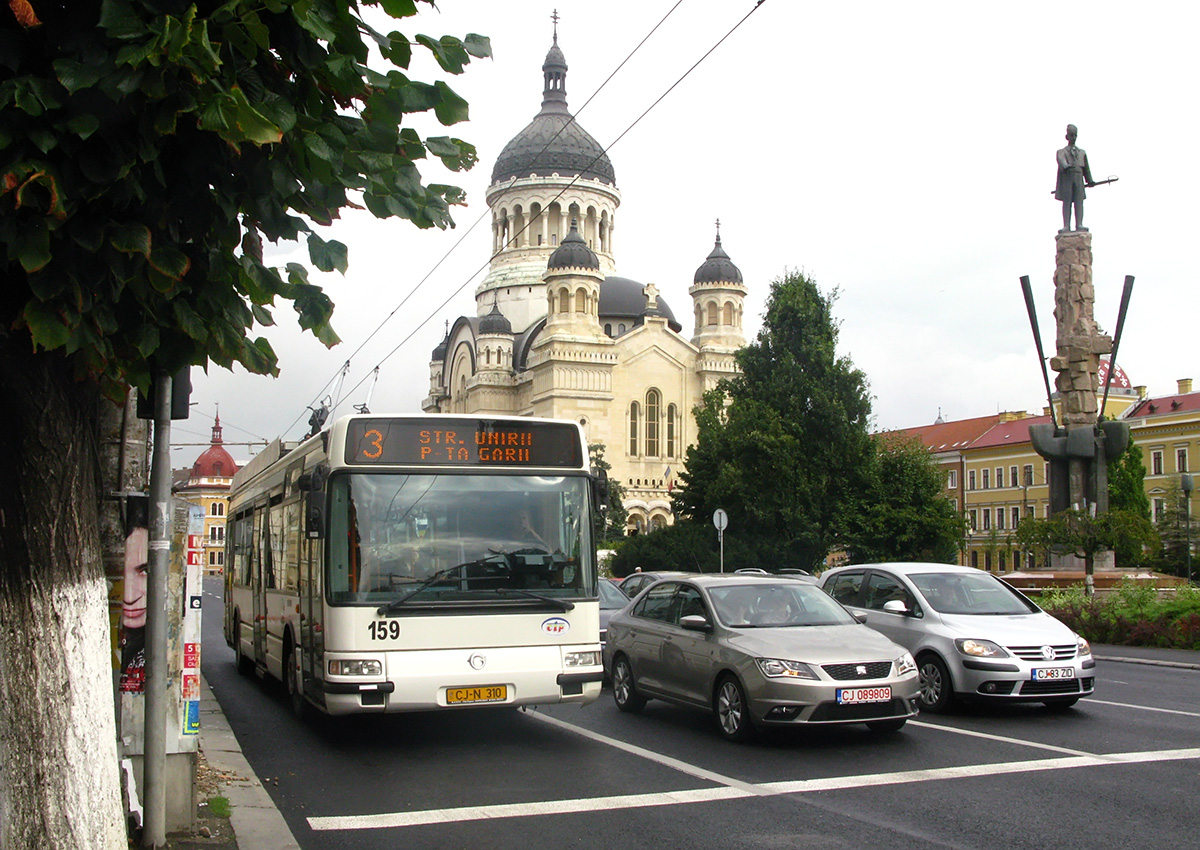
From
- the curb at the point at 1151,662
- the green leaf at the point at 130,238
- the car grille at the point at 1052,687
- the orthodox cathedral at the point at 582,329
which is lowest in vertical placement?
the curb at the point at 1151,662

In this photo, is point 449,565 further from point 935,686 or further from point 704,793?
point 935,686

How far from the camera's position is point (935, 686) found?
12.0 metres

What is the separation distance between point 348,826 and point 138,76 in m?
4.88

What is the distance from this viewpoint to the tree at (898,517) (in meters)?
46.2

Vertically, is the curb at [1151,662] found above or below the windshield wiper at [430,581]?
below

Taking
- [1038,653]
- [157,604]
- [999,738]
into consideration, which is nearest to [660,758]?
[999,738]

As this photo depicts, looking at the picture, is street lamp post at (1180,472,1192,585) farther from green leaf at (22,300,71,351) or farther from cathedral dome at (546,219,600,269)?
cathedral dome at (546,219,600,269)

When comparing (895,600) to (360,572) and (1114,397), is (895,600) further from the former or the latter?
(1114,397)

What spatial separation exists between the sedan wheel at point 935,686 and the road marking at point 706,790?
2187 millimetres

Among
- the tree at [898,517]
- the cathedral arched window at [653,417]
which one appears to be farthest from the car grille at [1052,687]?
the cathedral arched window at [653,417]

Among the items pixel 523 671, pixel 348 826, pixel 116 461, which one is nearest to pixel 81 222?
pixel 116 461

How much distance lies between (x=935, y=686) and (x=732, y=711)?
270 centimetres

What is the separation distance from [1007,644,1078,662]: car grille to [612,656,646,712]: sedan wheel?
3590mm

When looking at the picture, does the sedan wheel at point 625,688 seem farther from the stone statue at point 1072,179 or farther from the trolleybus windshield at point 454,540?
the stone statue at point 1072,179
